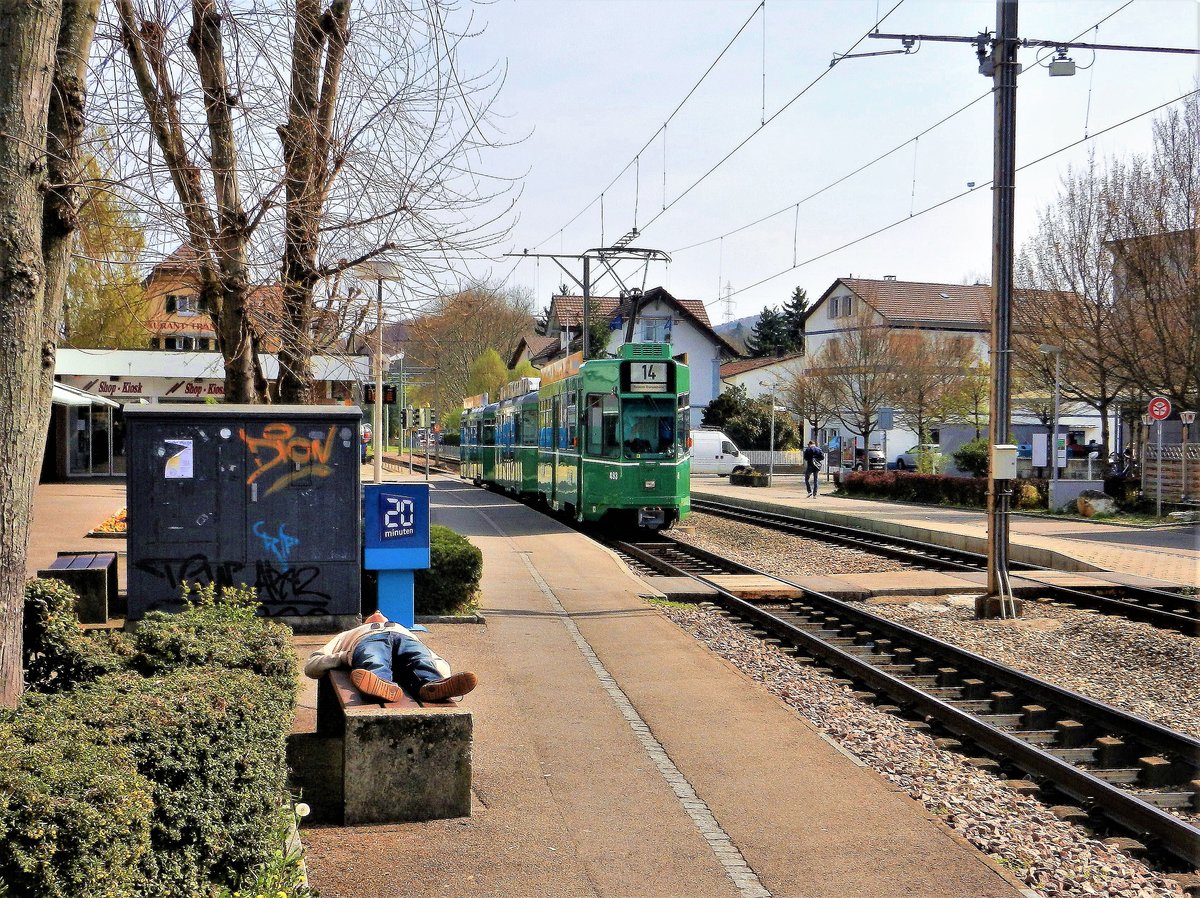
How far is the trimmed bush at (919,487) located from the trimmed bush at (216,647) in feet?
96.3

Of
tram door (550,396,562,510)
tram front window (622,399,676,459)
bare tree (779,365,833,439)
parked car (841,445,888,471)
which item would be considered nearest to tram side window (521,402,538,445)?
tram door (550,396,562,510)

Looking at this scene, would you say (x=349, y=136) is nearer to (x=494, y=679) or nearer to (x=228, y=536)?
(x=228, y=536)

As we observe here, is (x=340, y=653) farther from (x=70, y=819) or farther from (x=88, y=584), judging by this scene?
(x=88, y=584)

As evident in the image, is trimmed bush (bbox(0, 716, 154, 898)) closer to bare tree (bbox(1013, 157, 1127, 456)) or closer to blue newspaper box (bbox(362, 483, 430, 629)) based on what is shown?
blue newspaper box (bbox(362, 483, 430, 629))

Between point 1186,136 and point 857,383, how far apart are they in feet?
88.7

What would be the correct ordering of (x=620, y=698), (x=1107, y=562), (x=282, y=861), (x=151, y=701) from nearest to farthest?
(x=151, y=701) < (x=282, y=861) < (x=620, y=698) < (x=1107, y=562)

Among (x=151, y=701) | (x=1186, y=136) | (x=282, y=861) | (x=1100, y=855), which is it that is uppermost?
(x=1186, y=136)

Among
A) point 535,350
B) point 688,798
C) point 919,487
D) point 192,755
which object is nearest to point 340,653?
point 688,798

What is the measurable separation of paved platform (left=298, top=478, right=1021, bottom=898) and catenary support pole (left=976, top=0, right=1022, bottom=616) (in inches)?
193

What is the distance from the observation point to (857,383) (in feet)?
185

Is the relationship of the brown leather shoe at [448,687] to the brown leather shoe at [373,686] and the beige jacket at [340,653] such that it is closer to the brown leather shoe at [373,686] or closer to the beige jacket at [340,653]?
the brown leather shoe at [373,686]

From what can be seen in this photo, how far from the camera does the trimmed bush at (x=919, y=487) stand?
113 feet

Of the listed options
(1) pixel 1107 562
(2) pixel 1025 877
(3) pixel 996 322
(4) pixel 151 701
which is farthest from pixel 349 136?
(1) pixel 1107 562

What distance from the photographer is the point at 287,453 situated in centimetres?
983
